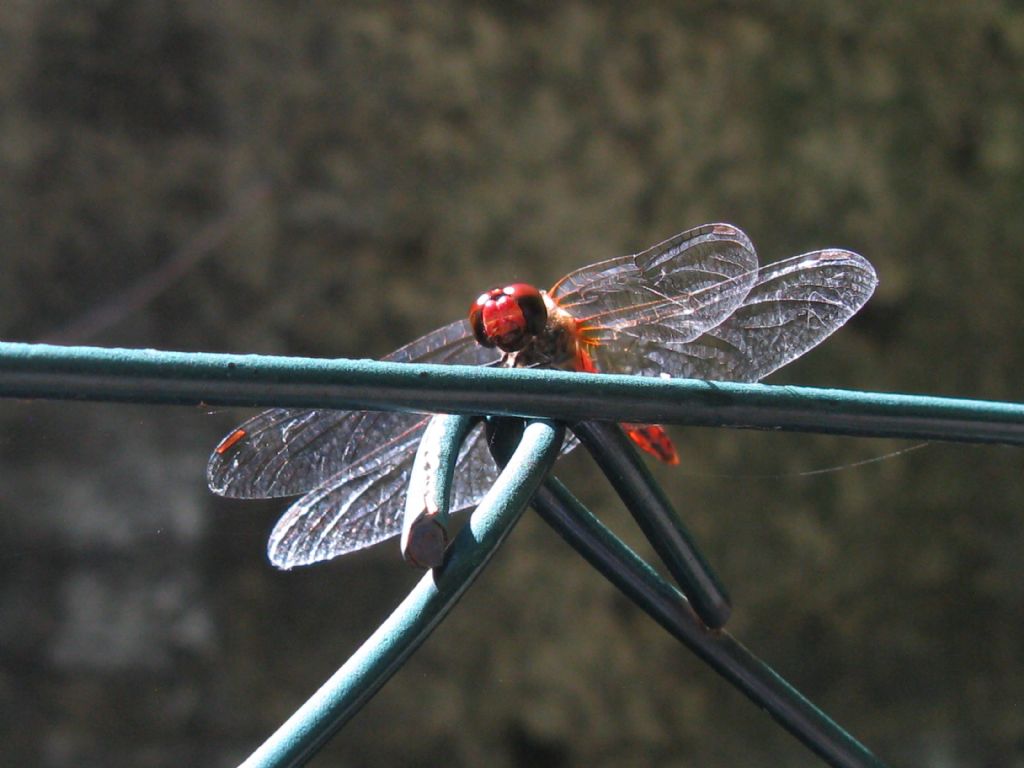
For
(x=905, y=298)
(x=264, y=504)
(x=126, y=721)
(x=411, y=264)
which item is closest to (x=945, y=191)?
(x=905, y=298)

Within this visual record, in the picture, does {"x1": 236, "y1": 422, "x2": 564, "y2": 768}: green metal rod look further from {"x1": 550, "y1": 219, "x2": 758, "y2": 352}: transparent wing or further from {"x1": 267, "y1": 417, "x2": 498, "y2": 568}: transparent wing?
{"x1": 550, "y1": 219, "x2": 758, "y2": 352}: transparent wing

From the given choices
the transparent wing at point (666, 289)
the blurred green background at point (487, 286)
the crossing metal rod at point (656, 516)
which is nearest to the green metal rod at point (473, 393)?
the crossing metal rod at point (656, 516)

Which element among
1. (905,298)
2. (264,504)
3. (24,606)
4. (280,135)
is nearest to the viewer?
(264,504)

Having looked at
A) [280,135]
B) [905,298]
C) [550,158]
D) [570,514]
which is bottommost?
[905,298]

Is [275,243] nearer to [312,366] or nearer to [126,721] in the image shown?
[126,721]

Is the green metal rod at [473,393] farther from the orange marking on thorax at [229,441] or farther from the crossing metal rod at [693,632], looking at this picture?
the orange marking on thorax at [229,441]

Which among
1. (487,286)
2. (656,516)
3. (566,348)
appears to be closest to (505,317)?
(566,348)

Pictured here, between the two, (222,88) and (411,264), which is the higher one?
(222,88)

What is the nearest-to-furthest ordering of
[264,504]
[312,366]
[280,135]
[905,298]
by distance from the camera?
[312,366]
[264,504]
[280,135]
[905,298]

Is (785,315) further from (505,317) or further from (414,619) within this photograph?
(414,619)
